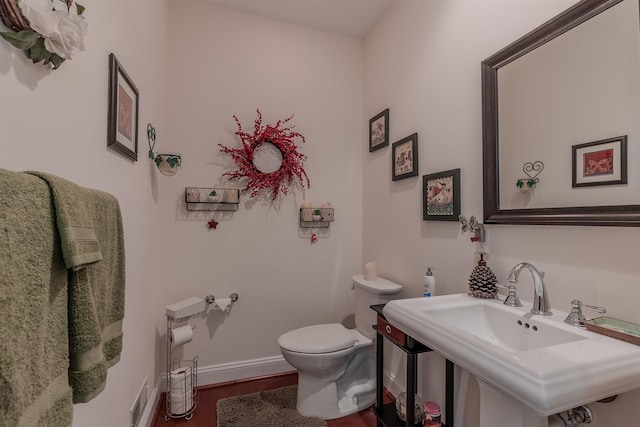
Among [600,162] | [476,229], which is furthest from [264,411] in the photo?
[600,162]

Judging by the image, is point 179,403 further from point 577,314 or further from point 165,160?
point 577,314

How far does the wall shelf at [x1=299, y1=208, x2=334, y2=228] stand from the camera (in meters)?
2.27

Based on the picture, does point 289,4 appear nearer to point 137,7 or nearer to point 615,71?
point 137,7

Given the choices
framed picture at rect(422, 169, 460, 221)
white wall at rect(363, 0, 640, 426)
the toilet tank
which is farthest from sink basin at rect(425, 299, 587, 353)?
the toilet tank

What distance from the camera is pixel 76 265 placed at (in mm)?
550

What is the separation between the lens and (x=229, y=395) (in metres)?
1.96

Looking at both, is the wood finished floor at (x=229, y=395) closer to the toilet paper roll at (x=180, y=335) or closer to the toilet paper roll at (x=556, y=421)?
the toilet paper roll at (x=180, y=335)

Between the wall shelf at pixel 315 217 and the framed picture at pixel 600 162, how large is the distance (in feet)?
5.08

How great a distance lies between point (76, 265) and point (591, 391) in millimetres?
1132

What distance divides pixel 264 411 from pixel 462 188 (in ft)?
5.71

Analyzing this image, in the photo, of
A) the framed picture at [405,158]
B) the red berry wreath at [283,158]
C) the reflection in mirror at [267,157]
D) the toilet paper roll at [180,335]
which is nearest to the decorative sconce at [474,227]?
the framed picture at [405,158]

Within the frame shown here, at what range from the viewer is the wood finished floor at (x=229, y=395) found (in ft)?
5.58

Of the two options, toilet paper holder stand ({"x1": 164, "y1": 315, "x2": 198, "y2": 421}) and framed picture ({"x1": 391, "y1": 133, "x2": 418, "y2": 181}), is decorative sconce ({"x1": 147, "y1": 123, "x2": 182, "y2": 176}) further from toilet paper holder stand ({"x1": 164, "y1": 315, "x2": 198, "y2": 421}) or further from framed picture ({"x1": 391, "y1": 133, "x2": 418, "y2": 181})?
framed picture ({"x1": 391, "y1": 133, "x2": 418, "y2": 181})

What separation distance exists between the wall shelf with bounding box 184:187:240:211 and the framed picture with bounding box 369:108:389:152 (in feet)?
3.64
